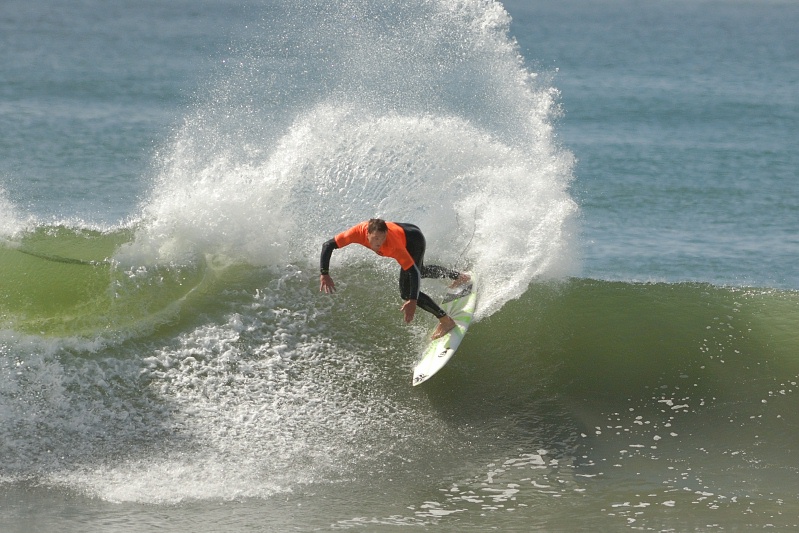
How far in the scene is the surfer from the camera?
675 cm

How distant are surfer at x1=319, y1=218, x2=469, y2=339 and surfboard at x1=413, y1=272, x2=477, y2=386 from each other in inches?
3.6

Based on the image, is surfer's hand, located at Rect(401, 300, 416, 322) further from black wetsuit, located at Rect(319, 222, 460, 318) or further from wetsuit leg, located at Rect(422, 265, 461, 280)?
wetsuit leg, located at Rect(422, 265, 461, 280)

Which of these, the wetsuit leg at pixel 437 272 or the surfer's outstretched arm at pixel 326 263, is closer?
the surfer's outstretched arm at pixel 326 263

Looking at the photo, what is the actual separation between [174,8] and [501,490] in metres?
28.3

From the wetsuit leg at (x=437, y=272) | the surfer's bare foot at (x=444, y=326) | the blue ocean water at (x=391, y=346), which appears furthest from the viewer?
the wetsuit leg at (x=437, y=272)

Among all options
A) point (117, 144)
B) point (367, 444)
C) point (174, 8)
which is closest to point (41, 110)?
point (117, 144)

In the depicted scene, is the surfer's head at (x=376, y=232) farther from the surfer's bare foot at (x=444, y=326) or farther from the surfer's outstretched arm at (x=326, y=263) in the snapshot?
the surfer's bare foot at (x=444, y=326)

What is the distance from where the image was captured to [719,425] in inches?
272

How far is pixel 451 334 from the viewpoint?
7.34 meters

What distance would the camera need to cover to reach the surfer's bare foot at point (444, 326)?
7324 mm

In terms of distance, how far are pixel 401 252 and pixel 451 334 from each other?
2.89 ft

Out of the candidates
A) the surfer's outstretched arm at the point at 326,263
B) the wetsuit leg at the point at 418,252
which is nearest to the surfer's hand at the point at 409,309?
the wetsuit leg at the point at 418,252

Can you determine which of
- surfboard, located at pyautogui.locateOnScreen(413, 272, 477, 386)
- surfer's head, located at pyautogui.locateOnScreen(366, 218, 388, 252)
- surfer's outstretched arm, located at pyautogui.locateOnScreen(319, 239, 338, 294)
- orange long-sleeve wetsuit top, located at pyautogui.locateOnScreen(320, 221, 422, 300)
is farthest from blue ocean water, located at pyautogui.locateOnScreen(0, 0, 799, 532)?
surfer's head, located at pyautogui.locateOnScreen(366, 218, 388, 252)

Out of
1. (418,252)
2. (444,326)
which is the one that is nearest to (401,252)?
(418,252)
